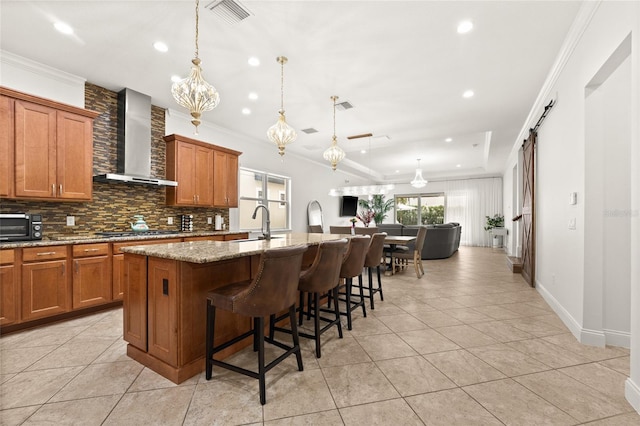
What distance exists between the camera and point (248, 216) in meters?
6.39

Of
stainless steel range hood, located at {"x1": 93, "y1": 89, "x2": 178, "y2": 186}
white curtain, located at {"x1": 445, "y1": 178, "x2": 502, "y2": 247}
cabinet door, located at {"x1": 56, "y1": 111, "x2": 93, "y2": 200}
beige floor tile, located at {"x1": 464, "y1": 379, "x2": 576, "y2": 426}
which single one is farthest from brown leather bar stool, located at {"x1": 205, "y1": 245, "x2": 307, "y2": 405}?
white curtain, located at {"x1": 445, "y1": 178, "x2": 502, "y2": 247}

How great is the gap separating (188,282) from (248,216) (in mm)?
4536

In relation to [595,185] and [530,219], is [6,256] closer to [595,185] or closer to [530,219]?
[595,185]

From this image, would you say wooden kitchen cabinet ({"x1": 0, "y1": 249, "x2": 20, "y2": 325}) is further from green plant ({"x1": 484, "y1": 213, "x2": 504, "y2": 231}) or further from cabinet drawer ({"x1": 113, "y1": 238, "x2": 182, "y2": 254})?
green plant ({"x1": 484, "y1": 213, "x2": 504, "y2": 231})

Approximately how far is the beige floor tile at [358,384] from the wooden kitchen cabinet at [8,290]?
311 centimetres

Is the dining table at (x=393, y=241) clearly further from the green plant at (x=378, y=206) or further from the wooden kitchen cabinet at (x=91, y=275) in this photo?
the green plant at (x=378, y=206)

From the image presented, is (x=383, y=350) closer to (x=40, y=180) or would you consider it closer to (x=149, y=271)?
(x=149, y=271)

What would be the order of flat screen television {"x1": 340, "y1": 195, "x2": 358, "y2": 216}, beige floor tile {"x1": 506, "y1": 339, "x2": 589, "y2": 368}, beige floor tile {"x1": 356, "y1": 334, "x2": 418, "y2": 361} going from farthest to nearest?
flat screen television {"x1": 340, "y1": 195, "x2": 358, "y2": 216} → beige floor tile {"x1": 356, "y1": 334, "x2": 418, "y2": 361} → beige floor tile {"x1": 506, "y1": 339, "x2": 589, "y2": 368}

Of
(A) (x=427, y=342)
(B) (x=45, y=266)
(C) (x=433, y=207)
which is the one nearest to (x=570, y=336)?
(A) (x=427, y=342)

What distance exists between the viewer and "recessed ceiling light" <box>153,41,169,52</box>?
2.93 meters

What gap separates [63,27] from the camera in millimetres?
2701

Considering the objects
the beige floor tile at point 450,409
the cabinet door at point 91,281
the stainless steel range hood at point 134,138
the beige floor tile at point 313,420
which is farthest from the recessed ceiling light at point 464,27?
the cabinet door at point 91,281

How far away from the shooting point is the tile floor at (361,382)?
1.59 m

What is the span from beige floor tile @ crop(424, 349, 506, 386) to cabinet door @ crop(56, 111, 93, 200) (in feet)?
13.9
